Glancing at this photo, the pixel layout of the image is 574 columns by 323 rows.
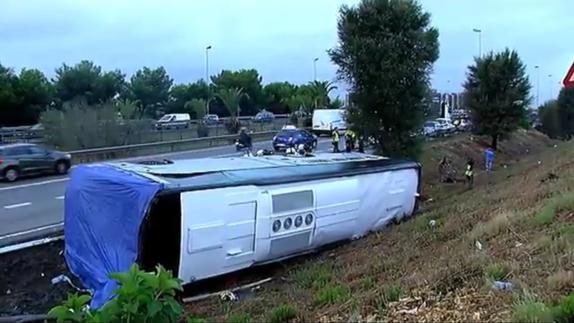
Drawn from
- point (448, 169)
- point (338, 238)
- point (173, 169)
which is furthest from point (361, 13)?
point (173, 169)

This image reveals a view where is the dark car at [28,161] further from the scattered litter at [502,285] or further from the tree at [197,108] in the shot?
the tree at [197,108]

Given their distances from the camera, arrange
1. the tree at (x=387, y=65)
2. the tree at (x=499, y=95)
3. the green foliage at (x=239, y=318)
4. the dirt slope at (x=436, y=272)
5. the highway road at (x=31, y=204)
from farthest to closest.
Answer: the tree at (x=499, y=95) → the tree at (x=387, y=65) → the highway road at (x=31, y=204) → the green foliage at (x=239, y=318) → the dirt slope at (x=436, y=272)

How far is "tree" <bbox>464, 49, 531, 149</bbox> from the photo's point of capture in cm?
4503

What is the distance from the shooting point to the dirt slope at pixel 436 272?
541 cm

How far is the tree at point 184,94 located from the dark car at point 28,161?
192 feet

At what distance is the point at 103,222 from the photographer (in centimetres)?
1066

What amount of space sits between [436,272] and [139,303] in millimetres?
3205

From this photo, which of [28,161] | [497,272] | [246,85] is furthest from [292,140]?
[246,85]

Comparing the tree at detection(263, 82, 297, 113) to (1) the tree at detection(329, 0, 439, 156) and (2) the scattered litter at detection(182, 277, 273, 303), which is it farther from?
(2) the scattered litter at detection(182, 277, 273, 303)

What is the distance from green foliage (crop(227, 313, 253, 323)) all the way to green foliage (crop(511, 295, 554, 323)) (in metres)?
3.34

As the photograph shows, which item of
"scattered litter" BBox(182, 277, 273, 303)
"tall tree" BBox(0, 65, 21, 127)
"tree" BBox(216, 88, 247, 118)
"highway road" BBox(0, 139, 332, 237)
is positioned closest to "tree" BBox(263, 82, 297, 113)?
"tree" BBox(216, 88, 247, 118)

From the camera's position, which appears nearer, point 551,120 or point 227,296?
point 227,296

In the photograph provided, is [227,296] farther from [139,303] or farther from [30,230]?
[30,230]

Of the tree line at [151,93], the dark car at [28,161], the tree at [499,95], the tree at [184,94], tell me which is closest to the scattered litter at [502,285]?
the dark car at [28,161]
